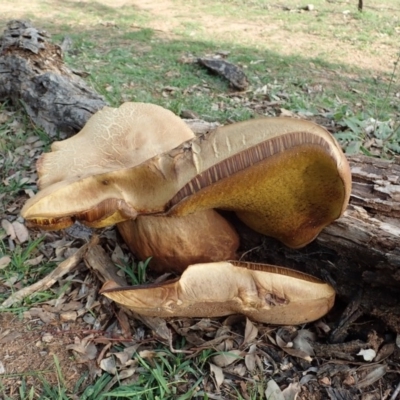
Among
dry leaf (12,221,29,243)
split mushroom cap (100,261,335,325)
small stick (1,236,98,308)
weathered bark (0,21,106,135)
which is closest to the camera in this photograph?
split mushroom cap (100,261,335,325)

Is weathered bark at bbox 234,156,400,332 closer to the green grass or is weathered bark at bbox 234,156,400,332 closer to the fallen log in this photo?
the fallen log

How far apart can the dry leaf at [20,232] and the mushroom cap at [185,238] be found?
945 millimetres

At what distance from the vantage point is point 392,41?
8625 mm

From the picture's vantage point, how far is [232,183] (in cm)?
176

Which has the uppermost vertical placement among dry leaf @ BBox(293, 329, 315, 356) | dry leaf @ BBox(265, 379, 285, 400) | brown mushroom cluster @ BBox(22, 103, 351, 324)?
brown mushroom cluster @ BBox(22, 103, 351, 324)

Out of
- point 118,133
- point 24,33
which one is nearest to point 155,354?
point 118,133

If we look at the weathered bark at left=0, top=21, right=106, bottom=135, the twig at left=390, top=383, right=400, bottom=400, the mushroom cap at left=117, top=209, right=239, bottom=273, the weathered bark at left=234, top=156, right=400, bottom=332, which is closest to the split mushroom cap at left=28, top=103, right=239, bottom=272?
the mushroom cap at left=117, top=209, right=239, bottom=273

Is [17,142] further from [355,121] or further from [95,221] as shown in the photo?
[355,121]

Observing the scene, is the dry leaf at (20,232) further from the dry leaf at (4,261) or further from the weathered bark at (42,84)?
the weathered bark at (42,84)

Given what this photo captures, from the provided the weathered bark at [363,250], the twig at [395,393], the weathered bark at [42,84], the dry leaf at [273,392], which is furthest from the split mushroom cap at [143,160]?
the weathered bark at [42,84]

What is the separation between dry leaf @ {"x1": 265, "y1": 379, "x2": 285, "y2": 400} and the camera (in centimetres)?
202

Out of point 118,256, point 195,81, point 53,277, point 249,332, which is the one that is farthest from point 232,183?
point 195,81

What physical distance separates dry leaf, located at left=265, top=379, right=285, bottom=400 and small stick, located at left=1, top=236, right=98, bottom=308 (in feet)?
4.04

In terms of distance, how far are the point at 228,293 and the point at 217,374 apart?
437mm
